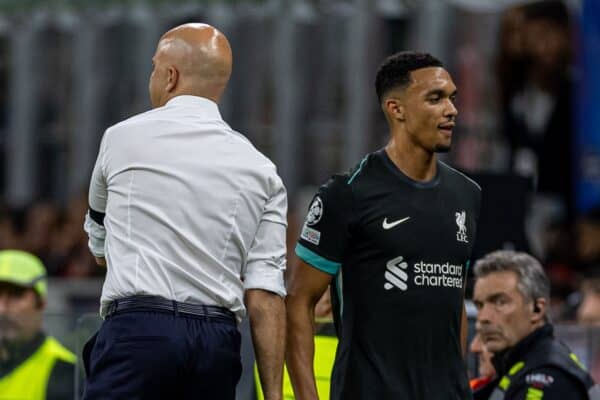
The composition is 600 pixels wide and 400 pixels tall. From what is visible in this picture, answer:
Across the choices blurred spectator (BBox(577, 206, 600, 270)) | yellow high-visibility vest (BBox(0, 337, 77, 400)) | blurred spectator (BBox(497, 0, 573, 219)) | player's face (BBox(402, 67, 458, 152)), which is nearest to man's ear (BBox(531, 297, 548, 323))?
player's face (BBox(402, 67, 458, 152))

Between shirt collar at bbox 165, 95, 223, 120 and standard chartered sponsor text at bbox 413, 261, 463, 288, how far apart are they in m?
0.90

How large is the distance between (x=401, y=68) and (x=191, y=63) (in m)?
0.80

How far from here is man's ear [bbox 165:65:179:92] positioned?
5602 mm

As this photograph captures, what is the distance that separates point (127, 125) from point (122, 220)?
1.13 ft

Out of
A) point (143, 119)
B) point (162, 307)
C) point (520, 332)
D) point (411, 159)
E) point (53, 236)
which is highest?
point (143, 119)

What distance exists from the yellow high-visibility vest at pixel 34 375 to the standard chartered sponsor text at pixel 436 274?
281 cm

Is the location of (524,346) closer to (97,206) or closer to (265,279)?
(265,279)

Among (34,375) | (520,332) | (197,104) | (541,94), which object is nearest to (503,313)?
(520,332)

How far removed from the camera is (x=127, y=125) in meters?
5.53

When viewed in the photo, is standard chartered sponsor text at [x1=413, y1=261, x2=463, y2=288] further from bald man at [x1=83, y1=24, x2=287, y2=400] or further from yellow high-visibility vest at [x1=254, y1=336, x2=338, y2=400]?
yellow high-visibility vest at [x1=254, y1=336, x2=338, y2=400]

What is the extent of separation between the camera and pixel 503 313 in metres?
6.90

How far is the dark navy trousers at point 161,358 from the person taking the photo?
5238 mm

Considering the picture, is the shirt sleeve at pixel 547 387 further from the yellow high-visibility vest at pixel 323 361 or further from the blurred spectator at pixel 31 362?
the blurred spectator at pixel 31 362

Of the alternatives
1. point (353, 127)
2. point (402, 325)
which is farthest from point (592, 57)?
point (402, 325)
